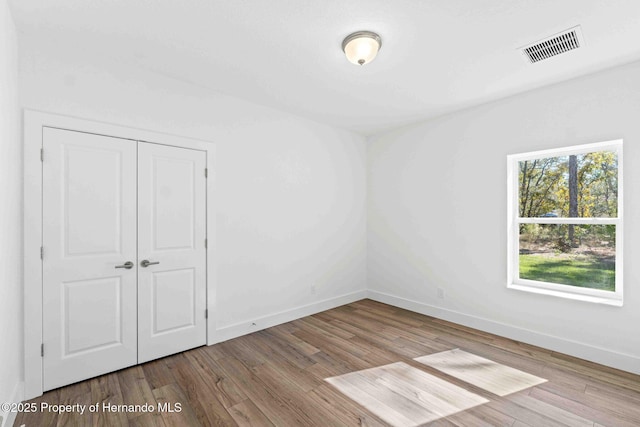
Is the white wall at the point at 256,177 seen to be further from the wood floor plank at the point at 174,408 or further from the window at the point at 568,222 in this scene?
the window at the point at 568,222

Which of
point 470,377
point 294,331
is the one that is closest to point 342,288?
point 294,331

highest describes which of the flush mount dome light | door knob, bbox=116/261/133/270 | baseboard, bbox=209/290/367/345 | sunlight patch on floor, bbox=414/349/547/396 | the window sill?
the flush mount dome light

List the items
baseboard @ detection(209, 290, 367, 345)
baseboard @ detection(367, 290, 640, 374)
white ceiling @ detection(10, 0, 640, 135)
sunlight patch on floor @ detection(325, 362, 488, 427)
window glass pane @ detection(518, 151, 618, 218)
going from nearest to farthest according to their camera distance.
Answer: white ceiling @ detection(10, 0, 640, 135), sunlight patch on floor @ detection(325, 362, 488, 427), baseboard @ detection(367, 290, 640, 374), window glass pane @ detection(518, 151, 618, 218), baseboard @ detection(209, 290, 367, 345)

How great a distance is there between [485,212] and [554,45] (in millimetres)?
1795

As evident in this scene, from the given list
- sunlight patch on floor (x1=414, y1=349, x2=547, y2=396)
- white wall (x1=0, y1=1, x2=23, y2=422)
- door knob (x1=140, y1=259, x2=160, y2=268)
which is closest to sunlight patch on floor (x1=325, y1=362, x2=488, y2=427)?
sunlight patch on floor (x1=414, y1=349, x2=547, y2=396)

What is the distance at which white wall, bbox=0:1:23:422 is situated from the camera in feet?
5.78

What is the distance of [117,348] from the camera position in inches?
102

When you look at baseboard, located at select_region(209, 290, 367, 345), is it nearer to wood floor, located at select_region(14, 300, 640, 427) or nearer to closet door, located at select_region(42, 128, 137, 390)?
wood floor, located at select_region(14, 300, 640, 427)

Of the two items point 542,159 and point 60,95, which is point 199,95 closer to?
point 60,95

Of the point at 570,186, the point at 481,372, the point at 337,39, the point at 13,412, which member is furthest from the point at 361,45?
the point at 13,412

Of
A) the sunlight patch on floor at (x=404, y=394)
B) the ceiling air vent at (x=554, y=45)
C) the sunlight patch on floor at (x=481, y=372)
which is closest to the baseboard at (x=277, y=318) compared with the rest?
the sunlight patch on floor at (x=404, y=394)

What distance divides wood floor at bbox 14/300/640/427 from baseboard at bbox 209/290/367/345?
9 cm

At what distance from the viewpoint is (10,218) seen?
196 centimetres

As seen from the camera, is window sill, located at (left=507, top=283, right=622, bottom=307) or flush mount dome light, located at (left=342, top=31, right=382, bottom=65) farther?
window sill, located at (left=507, top=283, right=622, bottom=307)
